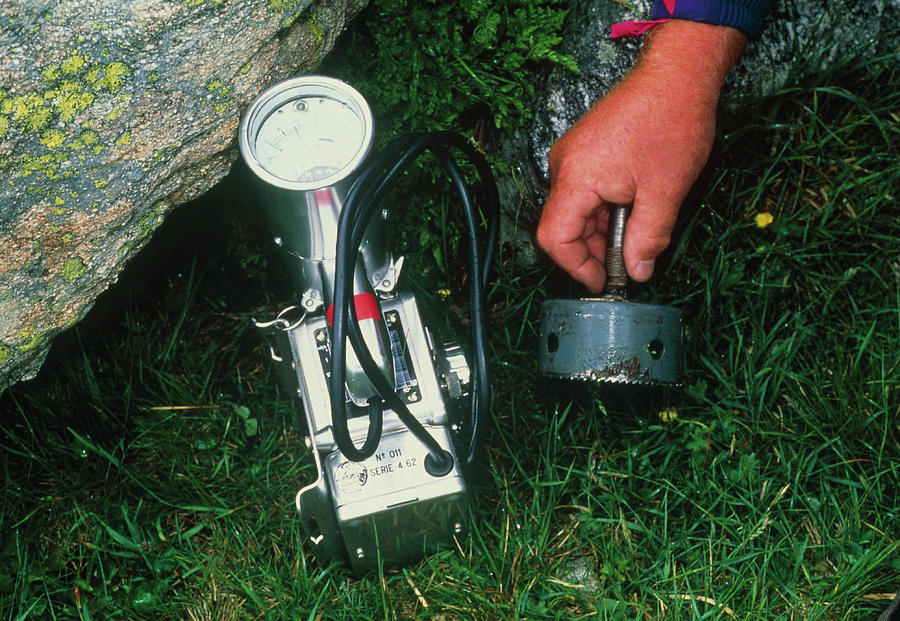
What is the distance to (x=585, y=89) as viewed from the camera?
92.1 inches

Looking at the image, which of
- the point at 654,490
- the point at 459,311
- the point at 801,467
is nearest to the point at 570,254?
the point at 459,311

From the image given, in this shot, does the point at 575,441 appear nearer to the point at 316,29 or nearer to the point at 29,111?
the point at 316,29

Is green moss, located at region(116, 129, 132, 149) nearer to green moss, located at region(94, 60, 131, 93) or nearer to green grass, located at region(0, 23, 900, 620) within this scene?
green moss, located at region(94, 60, 131, 93)

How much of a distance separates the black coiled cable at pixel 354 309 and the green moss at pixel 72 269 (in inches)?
28.4

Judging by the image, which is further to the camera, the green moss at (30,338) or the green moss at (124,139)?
the green moss at (30,338)

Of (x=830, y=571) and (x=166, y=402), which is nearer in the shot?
(x=830, y=571)

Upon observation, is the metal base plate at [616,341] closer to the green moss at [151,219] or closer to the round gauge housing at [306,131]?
the round gauge housing at [306,131]

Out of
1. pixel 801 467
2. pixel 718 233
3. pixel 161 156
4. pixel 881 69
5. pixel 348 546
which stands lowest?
pixel 801 467

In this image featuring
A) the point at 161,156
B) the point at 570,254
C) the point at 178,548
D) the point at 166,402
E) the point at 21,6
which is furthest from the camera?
the point at 166,402

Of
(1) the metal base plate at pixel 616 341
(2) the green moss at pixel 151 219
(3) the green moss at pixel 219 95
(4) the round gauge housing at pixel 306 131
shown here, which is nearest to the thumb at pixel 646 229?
(1) the metal base plate at pixel 616 341

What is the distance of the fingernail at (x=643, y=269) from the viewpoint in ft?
6.52

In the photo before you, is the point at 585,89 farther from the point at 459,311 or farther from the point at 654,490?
the point at 654,490

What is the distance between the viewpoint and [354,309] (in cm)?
164

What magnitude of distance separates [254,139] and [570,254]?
0.86 meters
